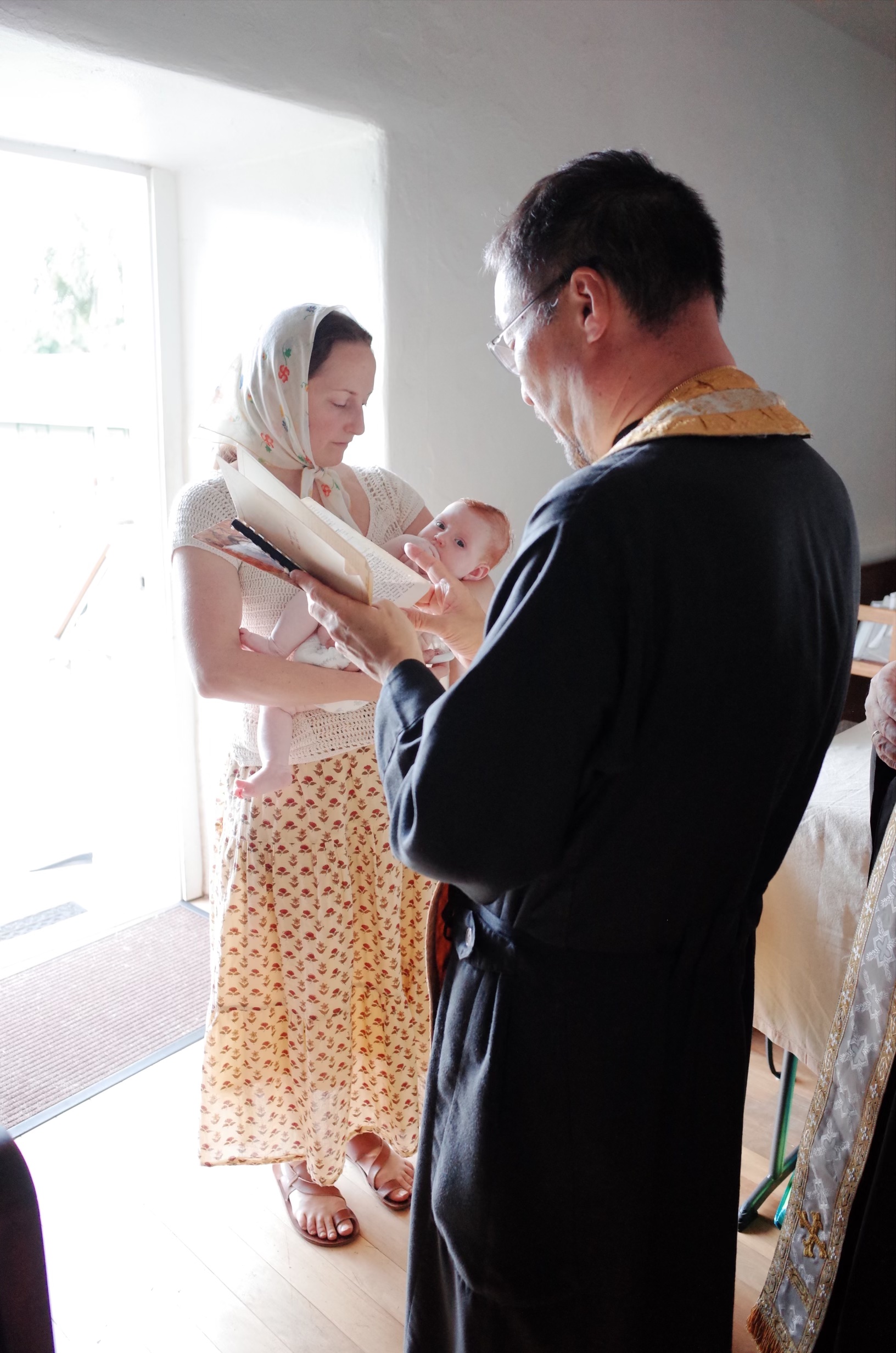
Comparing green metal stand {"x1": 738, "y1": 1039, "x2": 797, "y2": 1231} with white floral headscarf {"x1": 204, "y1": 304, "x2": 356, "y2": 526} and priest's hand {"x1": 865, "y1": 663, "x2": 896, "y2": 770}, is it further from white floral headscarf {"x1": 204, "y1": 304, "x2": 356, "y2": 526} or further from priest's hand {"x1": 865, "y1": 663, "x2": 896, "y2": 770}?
white floral headscarf {"x1": 204, "y1": 304, "x2": 356, "y2": 526}

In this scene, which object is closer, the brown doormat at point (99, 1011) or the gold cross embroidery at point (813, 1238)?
the gold cross embroidery at point (813, 1238)

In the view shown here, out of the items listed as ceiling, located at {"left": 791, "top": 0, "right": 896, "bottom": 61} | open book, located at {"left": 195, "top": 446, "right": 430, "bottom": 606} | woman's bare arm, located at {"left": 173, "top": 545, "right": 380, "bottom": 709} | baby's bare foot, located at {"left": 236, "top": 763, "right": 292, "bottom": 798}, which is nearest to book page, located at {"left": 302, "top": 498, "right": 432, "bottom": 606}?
open book, located at {"left": 195, "top": 446, "right": 430, "bottom": 606}

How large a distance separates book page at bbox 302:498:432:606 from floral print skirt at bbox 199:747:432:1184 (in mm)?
527

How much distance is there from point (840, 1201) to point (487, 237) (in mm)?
2136

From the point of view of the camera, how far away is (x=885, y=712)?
1377 mm

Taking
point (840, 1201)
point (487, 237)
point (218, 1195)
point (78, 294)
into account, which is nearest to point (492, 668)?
point (840, 1201)

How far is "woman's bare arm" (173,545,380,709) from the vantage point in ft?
5.20

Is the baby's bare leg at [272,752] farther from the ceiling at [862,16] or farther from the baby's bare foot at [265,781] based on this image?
the ceiling at [862,16]

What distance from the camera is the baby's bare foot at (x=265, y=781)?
1688mm

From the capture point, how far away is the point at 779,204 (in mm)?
3404

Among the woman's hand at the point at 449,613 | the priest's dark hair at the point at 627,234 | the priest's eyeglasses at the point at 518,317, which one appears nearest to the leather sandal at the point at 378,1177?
the woman's hand at the point at 449,613

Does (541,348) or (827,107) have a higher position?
(827,107)

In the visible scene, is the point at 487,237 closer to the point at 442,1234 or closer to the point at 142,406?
the point at 142,406

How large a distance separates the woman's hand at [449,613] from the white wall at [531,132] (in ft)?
Answer: 3.04
